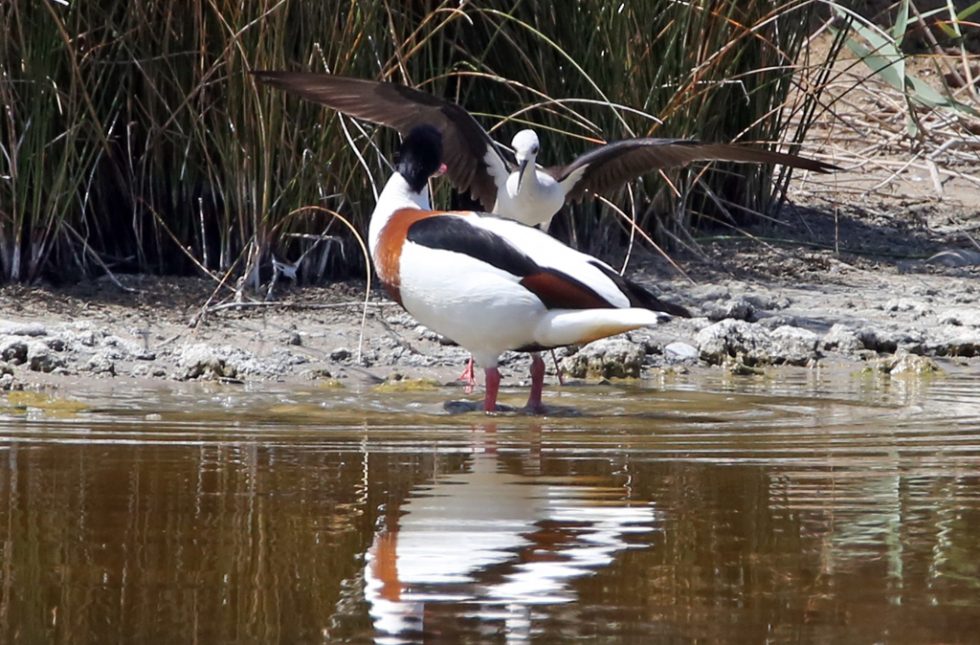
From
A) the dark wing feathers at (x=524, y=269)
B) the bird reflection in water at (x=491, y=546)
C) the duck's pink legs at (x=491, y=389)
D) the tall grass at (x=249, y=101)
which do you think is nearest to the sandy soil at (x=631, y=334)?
Result: the tall grass at (x=249, y=101)

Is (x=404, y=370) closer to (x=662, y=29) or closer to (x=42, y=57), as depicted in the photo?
(x=42, y=57)

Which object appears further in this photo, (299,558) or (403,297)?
(403,297)

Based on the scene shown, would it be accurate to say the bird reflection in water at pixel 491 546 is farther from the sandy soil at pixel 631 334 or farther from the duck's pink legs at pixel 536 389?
the sandy soil at pixel 631 334

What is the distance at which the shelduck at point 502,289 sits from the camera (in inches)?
213

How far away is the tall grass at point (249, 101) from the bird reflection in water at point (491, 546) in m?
3.28

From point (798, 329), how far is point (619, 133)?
5.10 ft

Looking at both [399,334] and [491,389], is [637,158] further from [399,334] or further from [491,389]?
[491,389]

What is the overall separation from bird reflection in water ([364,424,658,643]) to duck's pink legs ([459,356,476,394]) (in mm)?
2155

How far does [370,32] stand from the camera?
723cm

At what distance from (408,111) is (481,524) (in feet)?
12.8

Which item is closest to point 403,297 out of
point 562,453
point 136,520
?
point 562,453

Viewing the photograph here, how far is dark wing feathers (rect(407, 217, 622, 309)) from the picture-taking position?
5.39 meters

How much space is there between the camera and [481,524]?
10.6 ft

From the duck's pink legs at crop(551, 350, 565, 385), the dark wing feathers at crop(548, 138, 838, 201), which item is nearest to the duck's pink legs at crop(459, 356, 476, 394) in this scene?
the duck's pink legs at crop(551, 350, 565, 385)
